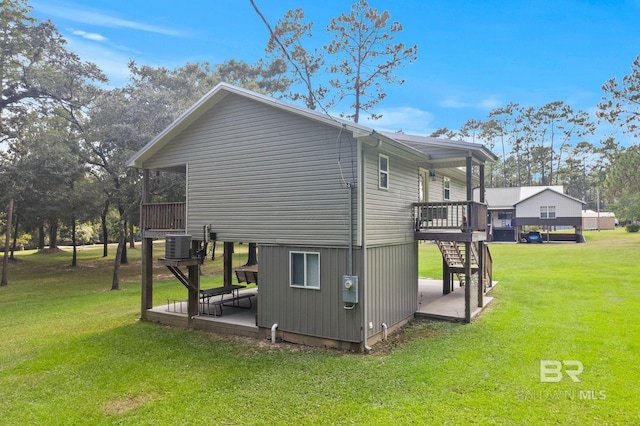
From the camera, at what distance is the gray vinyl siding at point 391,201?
858cm

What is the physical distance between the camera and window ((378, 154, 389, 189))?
917 cm

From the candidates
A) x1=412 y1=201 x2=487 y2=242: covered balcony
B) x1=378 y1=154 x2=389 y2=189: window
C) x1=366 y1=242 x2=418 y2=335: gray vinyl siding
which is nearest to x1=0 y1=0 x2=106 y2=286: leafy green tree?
x1=378 y1=154 x2=389 y2=189: window

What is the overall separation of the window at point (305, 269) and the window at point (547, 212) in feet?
114

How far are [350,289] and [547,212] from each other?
35081 mm

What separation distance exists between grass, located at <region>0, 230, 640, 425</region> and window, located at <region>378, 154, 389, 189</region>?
12.2ft

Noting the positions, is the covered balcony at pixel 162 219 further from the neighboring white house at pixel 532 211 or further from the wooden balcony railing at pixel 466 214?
the neighboring white house at pixel 532 211

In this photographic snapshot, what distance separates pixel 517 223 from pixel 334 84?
23.0 metres

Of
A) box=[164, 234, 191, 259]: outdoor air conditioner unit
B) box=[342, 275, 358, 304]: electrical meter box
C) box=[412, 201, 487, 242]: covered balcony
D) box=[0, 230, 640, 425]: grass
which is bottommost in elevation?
box=[0, 230, 640, 425]: grass

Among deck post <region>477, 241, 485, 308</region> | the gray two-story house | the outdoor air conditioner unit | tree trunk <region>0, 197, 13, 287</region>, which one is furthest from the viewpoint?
tree trunk <region>0, 197, 13, 287</region>

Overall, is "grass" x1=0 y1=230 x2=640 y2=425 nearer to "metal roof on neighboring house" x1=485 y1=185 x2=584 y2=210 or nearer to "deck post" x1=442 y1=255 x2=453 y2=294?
"deck post" x1=442 y1=255 x2=453 y2=294

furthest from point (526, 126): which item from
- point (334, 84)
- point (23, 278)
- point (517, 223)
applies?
point (23, 278)

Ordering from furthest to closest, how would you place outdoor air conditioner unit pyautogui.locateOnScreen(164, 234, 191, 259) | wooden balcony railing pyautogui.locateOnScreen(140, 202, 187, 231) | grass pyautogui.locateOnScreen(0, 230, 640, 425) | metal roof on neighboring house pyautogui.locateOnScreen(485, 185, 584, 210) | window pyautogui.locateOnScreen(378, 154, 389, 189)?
metal roof on neighboring house pyautogui.locateOnScreen(485, 185, 584, 210) → wooden balcony railing pyautogui.locateOnScreen(140, 202, 187, 231) → outdoor air conditioner unit pyautogui.locateOnScreen(164, 234, 191, 259) → window pyautogui.locateOnScreen(378, 154, 389, 189) → grass pyautogui.locateOnScreen(0, 230, 640, 425)

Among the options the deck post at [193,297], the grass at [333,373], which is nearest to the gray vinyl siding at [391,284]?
the grass at [333,373]

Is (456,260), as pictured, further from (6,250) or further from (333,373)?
(6,250)
